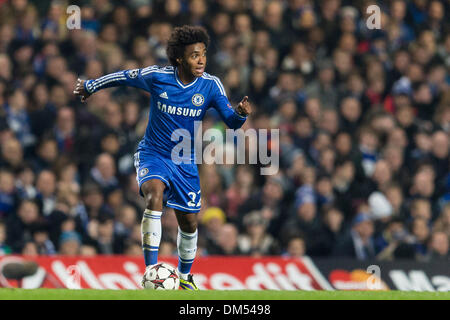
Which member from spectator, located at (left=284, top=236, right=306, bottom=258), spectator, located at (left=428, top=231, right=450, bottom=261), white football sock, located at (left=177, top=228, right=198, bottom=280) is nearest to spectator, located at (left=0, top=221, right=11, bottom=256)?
white football sock, located at (left=177, top=228, right=198, bottom=280)

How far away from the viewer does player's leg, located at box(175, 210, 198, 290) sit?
8.41 m

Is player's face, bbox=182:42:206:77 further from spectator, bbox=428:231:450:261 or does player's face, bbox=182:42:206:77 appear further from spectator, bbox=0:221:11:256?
spectator, bbox=428:231:450:261

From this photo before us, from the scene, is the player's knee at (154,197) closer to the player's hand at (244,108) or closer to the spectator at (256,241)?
the player's hand at (244,108)

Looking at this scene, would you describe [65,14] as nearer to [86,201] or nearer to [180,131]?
[86,201]

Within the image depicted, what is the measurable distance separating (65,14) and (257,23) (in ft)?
9.72

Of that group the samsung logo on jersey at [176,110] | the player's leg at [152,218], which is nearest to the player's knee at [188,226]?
the player's leg at [152,218]

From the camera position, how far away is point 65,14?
13961mm

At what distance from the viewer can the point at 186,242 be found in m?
8.52

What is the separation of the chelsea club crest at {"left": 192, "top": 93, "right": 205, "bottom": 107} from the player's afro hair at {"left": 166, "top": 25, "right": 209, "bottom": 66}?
0.37 m

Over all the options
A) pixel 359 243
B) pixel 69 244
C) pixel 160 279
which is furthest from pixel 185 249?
pixel 359 243

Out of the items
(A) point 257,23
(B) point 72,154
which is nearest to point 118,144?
(B) point 72,154

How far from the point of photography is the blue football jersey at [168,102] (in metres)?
8.15

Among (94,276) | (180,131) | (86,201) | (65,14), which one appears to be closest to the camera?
(180,131)
